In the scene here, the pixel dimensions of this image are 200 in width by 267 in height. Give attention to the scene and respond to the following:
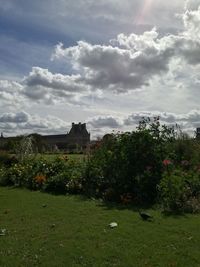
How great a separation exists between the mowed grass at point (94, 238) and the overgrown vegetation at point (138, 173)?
1.03 metres

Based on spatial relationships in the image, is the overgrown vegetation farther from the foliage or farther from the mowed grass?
the mowed grass

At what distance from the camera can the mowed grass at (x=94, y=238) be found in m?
6.72

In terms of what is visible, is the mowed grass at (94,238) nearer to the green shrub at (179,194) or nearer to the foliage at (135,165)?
the green shrub at (179,194)

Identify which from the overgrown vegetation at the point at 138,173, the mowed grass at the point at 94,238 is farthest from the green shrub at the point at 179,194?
the mowed grass at the point at 94,238

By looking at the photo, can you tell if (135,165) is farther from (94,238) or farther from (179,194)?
(94,238)

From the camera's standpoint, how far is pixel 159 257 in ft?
22.4

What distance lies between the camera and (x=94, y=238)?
787 cm

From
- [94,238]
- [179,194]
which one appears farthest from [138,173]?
[94,238]

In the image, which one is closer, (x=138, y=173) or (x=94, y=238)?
(x=94, y=238)

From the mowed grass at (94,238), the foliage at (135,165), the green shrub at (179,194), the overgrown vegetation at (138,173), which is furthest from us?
the foliage at (135,165)

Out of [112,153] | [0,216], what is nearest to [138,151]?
[112,153]

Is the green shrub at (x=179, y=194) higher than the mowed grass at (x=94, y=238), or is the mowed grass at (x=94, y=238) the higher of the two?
the green shrub at (x=179, y=194)

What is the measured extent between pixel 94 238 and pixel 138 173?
5422 mm

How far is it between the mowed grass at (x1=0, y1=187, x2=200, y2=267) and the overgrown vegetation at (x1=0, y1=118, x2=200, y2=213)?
1030mm
